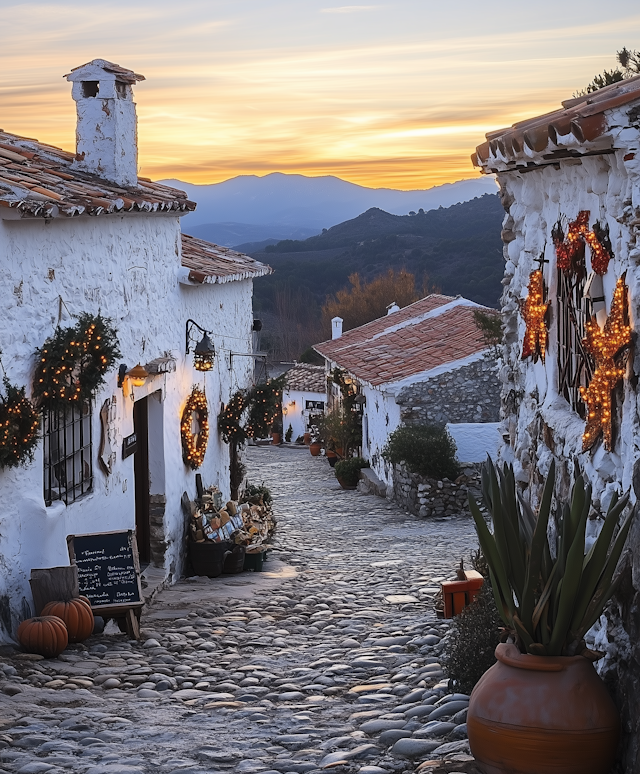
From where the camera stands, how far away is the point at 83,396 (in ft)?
24.5

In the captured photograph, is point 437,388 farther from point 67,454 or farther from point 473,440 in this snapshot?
point 67,454

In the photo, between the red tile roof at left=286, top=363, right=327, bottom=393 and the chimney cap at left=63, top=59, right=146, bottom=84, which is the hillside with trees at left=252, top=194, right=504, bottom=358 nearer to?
the red tile roof at left=286, top=363, right=327, bottom=393

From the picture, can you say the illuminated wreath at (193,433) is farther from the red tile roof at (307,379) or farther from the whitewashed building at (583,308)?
the red tile roof at (307,379)

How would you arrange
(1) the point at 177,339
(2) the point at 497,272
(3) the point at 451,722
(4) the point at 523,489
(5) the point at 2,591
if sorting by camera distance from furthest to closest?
(2) the point at 497,272 → (1) the point at 177,339 → (4) the point at 523,489 → (5) the point at 2,591 → (3) the point at 451,722

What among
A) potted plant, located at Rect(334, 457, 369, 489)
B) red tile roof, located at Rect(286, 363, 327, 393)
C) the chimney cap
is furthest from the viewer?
red tile roof, located at Rect(286, 363, 327, 393)

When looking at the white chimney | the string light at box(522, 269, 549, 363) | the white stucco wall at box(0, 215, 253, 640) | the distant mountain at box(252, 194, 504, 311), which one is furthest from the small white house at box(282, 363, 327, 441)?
the string light at box(522, 269, 549, 363)

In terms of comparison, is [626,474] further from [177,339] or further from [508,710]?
[177,339]

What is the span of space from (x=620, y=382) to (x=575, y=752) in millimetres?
1660

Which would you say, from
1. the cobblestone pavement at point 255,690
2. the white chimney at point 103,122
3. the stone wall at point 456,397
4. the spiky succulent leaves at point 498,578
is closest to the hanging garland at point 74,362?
the cobblestone pavement at point 255,690

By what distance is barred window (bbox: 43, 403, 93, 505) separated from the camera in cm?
740

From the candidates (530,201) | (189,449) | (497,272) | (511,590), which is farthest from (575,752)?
(497,272)

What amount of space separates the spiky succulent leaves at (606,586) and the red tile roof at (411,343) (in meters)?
15.2

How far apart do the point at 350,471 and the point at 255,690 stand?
16.4 meters

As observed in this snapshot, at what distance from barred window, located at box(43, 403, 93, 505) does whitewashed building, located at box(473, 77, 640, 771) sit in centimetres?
355
